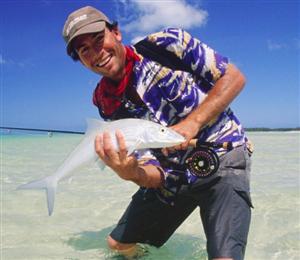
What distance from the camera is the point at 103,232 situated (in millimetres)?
4793

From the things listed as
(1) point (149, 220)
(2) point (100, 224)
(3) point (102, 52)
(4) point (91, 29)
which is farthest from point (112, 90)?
(2) point (100, 224)

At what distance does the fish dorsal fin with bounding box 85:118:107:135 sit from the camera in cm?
267

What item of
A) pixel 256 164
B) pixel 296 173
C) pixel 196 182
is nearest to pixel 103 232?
pixel 196 182

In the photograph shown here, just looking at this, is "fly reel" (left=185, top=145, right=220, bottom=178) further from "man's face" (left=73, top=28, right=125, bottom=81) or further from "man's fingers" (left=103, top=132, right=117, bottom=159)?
"man's face" (left=73, top=28, right=125, bottom=81)

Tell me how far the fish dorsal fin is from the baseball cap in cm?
61

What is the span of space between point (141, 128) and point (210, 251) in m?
0.97

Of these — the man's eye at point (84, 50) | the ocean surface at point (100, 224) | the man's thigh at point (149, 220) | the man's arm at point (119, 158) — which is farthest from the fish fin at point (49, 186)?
the man's thigh at point (149, 220)

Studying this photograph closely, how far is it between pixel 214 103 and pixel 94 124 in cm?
81

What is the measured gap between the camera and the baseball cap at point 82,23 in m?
2.89

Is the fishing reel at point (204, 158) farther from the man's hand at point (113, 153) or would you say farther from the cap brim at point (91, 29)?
the cap brim at point (91, 29)

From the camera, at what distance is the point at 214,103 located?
2.90 m

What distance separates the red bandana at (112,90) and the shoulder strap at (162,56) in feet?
0.36

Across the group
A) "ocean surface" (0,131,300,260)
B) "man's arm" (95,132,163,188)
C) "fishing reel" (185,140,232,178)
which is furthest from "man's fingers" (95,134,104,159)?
"fishing reel" (185,140,232,178)

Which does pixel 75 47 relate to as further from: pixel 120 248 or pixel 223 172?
pixel 120 248
